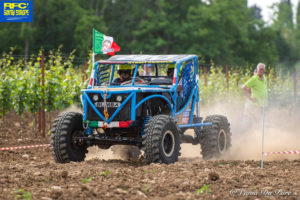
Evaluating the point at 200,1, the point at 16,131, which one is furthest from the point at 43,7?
the point at 16,131

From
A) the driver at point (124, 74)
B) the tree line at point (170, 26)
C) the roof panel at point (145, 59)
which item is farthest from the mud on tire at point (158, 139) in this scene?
the tree line at point (170, 26)

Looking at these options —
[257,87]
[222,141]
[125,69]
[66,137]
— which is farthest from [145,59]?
[257,87]

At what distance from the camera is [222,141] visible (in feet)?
36.1

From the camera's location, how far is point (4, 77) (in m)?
14.2

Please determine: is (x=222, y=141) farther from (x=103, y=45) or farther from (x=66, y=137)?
(x=66, y=137)

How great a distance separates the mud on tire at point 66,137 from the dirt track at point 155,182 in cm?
36

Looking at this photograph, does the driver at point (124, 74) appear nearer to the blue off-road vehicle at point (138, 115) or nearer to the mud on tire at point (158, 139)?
the blue off-road vehicle at point (138, 115)

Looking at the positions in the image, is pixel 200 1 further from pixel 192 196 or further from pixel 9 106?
pixel 192 196

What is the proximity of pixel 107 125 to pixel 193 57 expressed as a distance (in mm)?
2559

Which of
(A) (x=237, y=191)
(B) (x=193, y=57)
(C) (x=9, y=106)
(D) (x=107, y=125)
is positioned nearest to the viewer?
(A) (x=237, y=191)

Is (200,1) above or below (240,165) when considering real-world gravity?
above

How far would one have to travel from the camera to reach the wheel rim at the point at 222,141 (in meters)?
10.9
